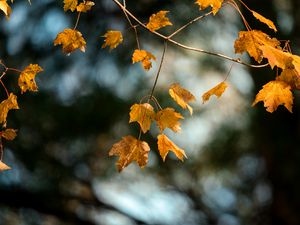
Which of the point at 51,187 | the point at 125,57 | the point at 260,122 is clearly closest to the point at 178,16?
the point at 125,57

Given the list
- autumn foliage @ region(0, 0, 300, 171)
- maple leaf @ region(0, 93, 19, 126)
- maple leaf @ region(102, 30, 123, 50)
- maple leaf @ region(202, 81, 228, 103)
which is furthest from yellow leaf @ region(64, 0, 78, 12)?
maple leaf @ region(202, 81, 228, 103)

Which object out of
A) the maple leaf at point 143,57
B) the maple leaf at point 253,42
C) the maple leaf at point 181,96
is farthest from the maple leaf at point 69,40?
the maple leaf at point 253,42

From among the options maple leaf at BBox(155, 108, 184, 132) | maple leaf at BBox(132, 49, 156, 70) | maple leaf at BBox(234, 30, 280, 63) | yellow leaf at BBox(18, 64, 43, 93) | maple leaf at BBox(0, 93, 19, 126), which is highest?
maple leaf at BBox(234, 30, 280, 63)

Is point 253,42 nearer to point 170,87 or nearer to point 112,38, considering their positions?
point 170,87

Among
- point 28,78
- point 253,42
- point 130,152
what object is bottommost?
point 130,152

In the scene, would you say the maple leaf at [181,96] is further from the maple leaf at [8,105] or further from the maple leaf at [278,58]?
the maple leaf at [8,105]

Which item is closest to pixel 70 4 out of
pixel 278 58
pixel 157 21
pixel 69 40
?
pixel 69 40

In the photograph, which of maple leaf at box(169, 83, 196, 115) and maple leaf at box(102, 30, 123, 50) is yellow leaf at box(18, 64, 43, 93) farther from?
maple leaf at box(169, 83, 196, 115)
